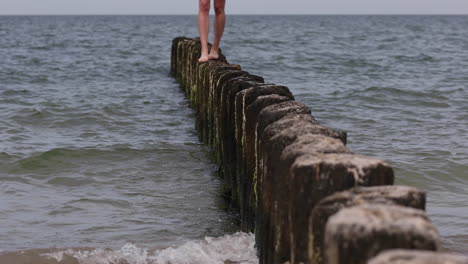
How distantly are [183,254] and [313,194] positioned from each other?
246 cm

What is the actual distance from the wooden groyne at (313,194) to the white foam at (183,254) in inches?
5.8

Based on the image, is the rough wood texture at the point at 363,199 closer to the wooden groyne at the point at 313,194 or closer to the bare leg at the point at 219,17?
the wooden groyne at the point at 313,194

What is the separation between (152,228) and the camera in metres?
5.74

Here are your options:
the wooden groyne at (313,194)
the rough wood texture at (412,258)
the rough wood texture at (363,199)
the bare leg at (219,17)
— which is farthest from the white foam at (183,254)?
the bare leg at (219,17)

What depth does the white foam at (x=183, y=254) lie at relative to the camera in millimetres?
4906

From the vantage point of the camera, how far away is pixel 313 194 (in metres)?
2.72

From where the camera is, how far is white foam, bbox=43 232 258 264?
16.1 feet

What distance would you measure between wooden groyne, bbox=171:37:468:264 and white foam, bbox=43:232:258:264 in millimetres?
147

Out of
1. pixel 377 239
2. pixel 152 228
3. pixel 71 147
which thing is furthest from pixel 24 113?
pixel 377 239

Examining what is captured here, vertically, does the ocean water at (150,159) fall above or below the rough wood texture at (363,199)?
below
